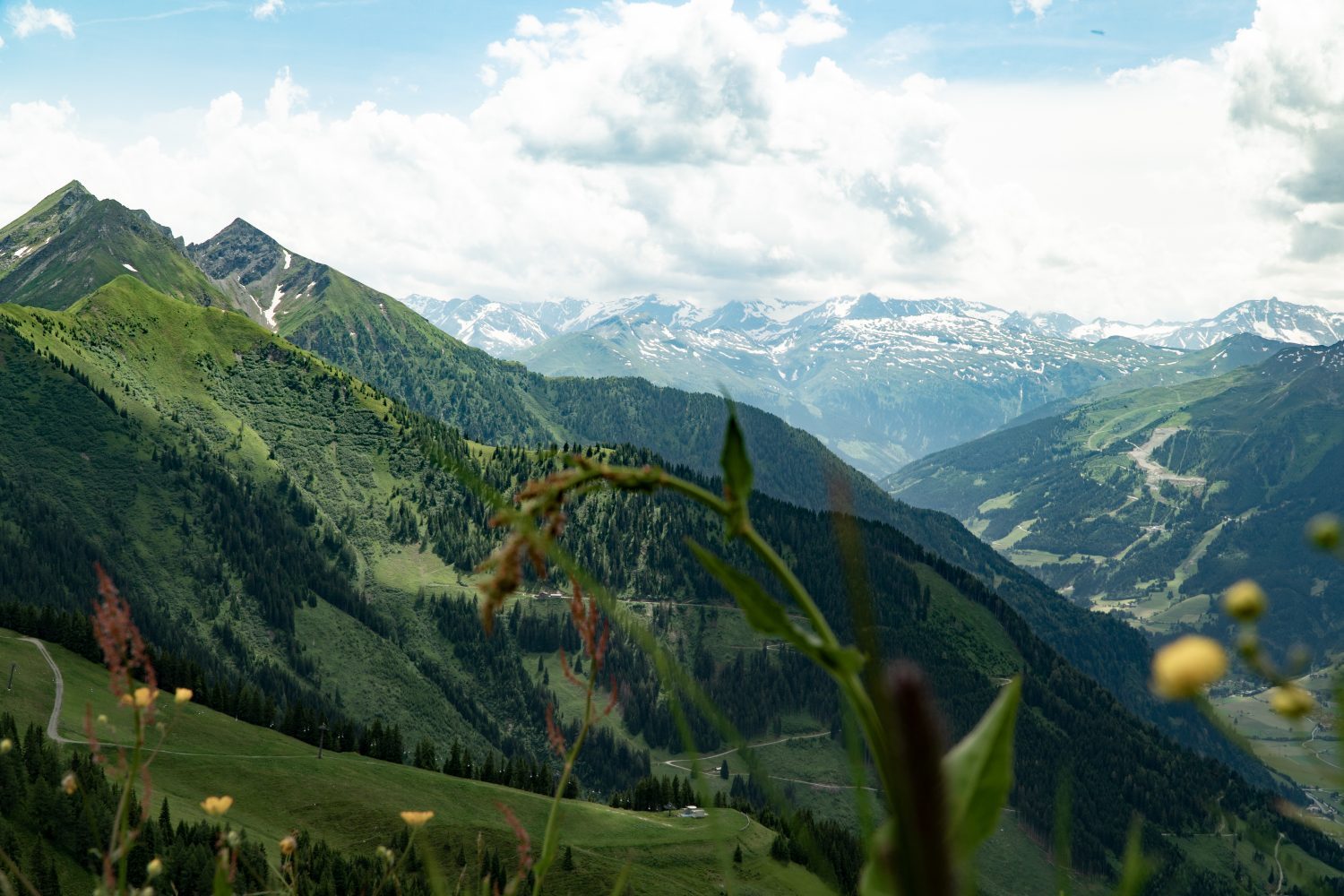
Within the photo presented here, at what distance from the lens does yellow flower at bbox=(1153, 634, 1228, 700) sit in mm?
1381

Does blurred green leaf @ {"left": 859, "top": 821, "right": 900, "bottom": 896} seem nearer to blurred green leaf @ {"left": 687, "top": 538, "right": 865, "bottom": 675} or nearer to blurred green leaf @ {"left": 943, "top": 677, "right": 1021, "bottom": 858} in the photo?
blurred green leaf @ {"left": 943, "top": 677, "right": 1021, "bottom": 858}

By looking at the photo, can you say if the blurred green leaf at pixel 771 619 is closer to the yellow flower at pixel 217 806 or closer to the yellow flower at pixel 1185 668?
the yellow flower at pixel 1185 668

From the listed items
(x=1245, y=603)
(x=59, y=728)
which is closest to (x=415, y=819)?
(x=1245, y=603)

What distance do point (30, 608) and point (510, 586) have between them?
473 feet

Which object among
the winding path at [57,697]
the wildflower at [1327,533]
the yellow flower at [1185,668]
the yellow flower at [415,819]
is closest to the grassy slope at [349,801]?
the winding path at [57,697]

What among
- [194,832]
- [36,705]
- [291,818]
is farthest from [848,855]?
[36,705]

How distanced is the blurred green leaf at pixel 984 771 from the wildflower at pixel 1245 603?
1.46 feet

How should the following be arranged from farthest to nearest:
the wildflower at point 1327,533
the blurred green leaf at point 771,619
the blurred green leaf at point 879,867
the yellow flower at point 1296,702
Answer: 1. the blurred green leaf at point 771,619
2. the yellow flower at point 1296,702
3. the wildflower at point 1327,533
4. the blurred green leaf at point 879,867

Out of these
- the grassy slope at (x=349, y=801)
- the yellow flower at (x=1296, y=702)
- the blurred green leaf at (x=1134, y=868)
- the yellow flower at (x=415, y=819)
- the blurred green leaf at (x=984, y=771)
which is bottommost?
the grassy slope at (x=349, y=801)

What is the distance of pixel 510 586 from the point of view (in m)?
2.30

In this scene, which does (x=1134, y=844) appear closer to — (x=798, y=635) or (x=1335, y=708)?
(x=1335, y=708)

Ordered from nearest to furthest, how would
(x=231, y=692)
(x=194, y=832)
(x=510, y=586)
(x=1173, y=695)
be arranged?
(x=1173, y=695)
(x=510, y=586)
(x=194, y=832)
(x=231, y=692)

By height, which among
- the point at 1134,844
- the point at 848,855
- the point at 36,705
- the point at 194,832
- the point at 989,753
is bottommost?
the point at 848,855

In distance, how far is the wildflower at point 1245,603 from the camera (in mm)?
1636
